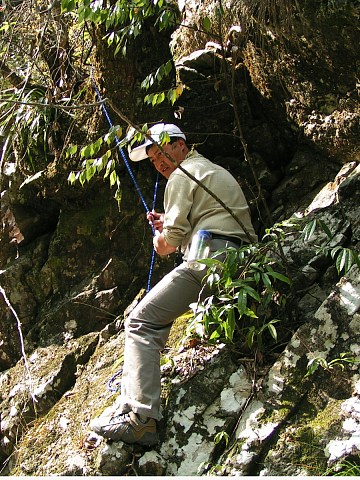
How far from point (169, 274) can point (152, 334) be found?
42 cm

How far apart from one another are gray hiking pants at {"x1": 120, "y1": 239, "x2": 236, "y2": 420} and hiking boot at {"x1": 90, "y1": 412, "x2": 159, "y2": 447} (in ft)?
0.18

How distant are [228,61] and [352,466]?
11.5 feet

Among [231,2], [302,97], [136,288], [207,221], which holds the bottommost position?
[136,288]

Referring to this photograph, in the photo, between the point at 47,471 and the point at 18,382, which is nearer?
the point at 47,471

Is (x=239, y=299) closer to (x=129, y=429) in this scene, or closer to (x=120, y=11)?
(x=129, y=429)

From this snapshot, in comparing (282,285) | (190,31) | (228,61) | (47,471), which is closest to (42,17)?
(190,31)

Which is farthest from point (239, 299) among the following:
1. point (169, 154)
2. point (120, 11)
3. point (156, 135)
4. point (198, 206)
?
point (120, 11)

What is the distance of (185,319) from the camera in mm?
5133

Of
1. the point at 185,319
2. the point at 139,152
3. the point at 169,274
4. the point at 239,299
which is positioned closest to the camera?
the point at 239,299

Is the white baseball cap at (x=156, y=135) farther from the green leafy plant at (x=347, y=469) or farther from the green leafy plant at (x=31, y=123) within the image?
the green leafy plant at (x=347, y=469)

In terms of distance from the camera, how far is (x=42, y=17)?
6.28m

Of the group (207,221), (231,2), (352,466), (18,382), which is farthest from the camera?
(18,382)

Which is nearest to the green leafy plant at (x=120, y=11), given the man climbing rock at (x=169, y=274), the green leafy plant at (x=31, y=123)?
the man climbing rock at (x=169, y=274)

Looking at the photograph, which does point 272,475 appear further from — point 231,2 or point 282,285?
point 231,2
